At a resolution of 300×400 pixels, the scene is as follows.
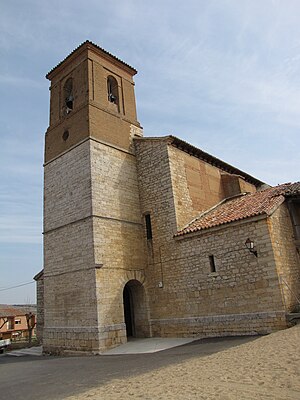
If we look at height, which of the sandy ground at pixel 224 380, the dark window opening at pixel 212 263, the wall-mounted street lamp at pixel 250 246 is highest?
the wall-mounted street lamp at pixel 250 246

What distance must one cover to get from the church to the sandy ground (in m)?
3.89

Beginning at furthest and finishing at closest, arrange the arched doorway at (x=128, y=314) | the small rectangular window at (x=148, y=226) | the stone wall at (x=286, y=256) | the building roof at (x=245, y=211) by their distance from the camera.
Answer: the small rectangular window at (x=148, y=226)
the arched doorway at (x=128, y=314)
the building roof at (x=245, y=211)
the stone wall at (x=286, y=256)

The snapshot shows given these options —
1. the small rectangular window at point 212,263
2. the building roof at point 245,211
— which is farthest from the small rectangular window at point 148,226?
the small rectangular window at point 212,263

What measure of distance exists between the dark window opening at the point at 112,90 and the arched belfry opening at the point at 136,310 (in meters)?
9.09

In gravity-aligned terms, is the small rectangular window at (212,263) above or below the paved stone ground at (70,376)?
above

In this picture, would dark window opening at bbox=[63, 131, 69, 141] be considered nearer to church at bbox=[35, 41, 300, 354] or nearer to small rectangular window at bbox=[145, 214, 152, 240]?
church at bbox=[35, 41, 300, 354]

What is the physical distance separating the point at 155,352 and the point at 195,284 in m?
3.25

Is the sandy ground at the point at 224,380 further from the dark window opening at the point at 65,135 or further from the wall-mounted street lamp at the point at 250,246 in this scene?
the dark window opening at the point at 65,135

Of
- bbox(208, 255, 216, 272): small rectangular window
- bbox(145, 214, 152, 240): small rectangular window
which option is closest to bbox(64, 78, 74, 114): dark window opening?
bbox(145, 214, 152, 240): small rectangular window

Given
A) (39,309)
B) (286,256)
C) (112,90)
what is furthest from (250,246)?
(39,309)

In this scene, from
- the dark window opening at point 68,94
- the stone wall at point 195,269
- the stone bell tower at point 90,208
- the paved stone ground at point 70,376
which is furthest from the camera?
the dark window opening at point 68,94

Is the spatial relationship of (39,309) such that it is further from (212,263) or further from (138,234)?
(212,263)

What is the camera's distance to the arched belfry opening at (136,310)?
13.4m

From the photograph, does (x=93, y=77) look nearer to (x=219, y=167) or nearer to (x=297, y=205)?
(x=219, y=167)
